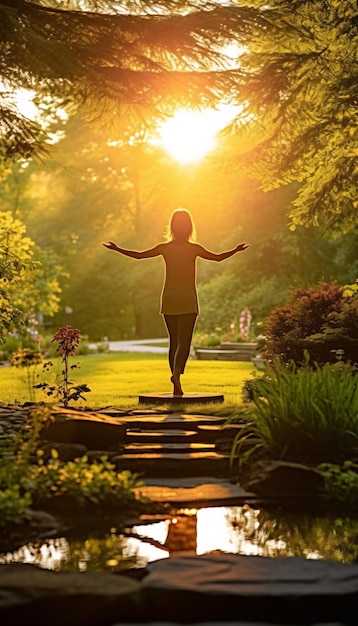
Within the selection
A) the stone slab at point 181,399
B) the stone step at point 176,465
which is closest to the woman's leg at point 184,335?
the stone slab at point 181,399

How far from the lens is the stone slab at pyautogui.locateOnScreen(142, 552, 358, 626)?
16.3ft

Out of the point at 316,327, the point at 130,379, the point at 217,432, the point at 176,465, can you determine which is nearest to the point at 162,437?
the point at 217,432

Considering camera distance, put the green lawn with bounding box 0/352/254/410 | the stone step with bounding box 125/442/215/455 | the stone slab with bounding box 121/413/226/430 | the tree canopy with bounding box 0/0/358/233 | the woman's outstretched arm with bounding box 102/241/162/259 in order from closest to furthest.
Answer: the stone step with bounding box 125/442/215/455
the stone slab with bounding box 121/413/226/430
the tree canopy with bounding box 0/0/358/233
the woman's outstretched arm with bounding box 102/241/162/259
the green lawn with bounding box 0/352/254/410

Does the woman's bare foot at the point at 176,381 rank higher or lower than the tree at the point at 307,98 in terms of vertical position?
lower

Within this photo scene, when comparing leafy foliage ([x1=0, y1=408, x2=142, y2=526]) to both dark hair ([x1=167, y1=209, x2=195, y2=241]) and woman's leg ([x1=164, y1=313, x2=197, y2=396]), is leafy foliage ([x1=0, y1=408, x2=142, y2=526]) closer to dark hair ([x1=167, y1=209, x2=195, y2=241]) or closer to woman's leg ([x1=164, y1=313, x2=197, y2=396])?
woman's leg ([x1=164, y1=313, x2=197, y2=396])

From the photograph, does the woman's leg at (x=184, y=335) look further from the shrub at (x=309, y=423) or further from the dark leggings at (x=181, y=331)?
the shrub at (x=309, y=423)

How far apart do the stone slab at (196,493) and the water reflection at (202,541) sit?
159 mm

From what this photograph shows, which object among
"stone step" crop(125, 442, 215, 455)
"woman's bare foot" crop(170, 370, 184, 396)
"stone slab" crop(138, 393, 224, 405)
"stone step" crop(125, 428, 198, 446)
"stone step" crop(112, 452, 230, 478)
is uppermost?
"woman's bare foot" crop(170, 370, 184, 396)

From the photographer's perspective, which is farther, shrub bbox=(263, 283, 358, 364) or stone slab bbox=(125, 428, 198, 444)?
shrub bbox=(263, 283, 358, 364)

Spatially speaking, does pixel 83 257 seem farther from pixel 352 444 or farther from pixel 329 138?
pixel 352 444

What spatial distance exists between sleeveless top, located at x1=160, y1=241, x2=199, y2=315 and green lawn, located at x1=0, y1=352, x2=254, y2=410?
1.27 m

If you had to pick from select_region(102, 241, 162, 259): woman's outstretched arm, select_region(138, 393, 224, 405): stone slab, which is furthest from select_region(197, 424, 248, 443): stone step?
select_region(102, 241, 162, 259): woman's outstretched arm

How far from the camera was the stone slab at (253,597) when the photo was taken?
4969 millimetres

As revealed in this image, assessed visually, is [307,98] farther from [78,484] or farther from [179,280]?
[78,484]
